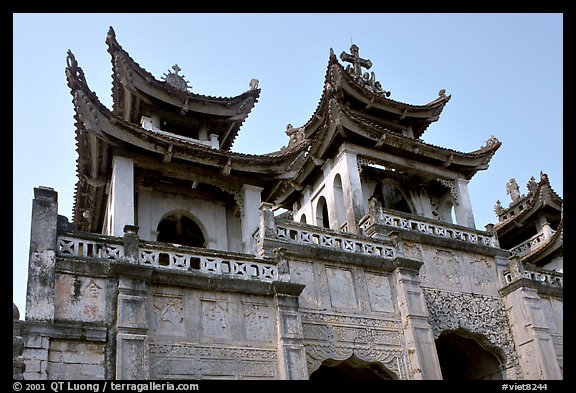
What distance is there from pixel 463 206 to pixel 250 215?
906cm

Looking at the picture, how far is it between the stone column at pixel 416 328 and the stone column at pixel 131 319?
7.06 metres

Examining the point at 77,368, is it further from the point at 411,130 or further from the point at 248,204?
the point at 411,130

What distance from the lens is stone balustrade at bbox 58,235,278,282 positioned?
13.9 metres

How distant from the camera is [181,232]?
21.9 m

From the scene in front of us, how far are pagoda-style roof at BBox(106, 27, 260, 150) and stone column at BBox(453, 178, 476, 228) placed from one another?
339 inches

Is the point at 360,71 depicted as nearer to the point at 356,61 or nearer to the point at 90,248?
the point at 356,61

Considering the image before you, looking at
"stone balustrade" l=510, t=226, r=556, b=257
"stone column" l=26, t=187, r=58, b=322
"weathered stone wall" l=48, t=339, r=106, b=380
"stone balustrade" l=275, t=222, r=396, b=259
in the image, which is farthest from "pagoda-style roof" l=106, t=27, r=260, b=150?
"stone balustrade" l=510, t=226, r=556, b=257

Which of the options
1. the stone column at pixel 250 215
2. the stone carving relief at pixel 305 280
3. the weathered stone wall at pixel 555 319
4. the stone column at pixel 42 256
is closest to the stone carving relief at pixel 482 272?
the weathered stone wall at pixel 555 319

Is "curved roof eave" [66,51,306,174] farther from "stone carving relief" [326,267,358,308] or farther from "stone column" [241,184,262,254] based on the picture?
"stone carving relief" [326,267,358,308]

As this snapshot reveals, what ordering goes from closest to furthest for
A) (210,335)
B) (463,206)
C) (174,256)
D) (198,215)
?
(210,335), (174,256), (198,215), (463,206)

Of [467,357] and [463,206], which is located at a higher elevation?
[463,206]

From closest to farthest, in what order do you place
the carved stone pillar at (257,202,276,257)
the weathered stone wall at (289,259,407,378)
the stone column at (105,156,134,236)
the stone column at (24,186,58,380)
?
the stone column at (24,186,58,380) < the weathered stone wall at (289,259,407,378) < the carved stone pillar at (257,202,276,257) < the stone column at (105,156,134,236)

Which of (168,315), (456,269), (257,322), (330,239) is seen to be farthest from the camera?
(456,269)

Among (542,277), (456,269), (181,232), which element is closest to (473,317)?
(456,269)
